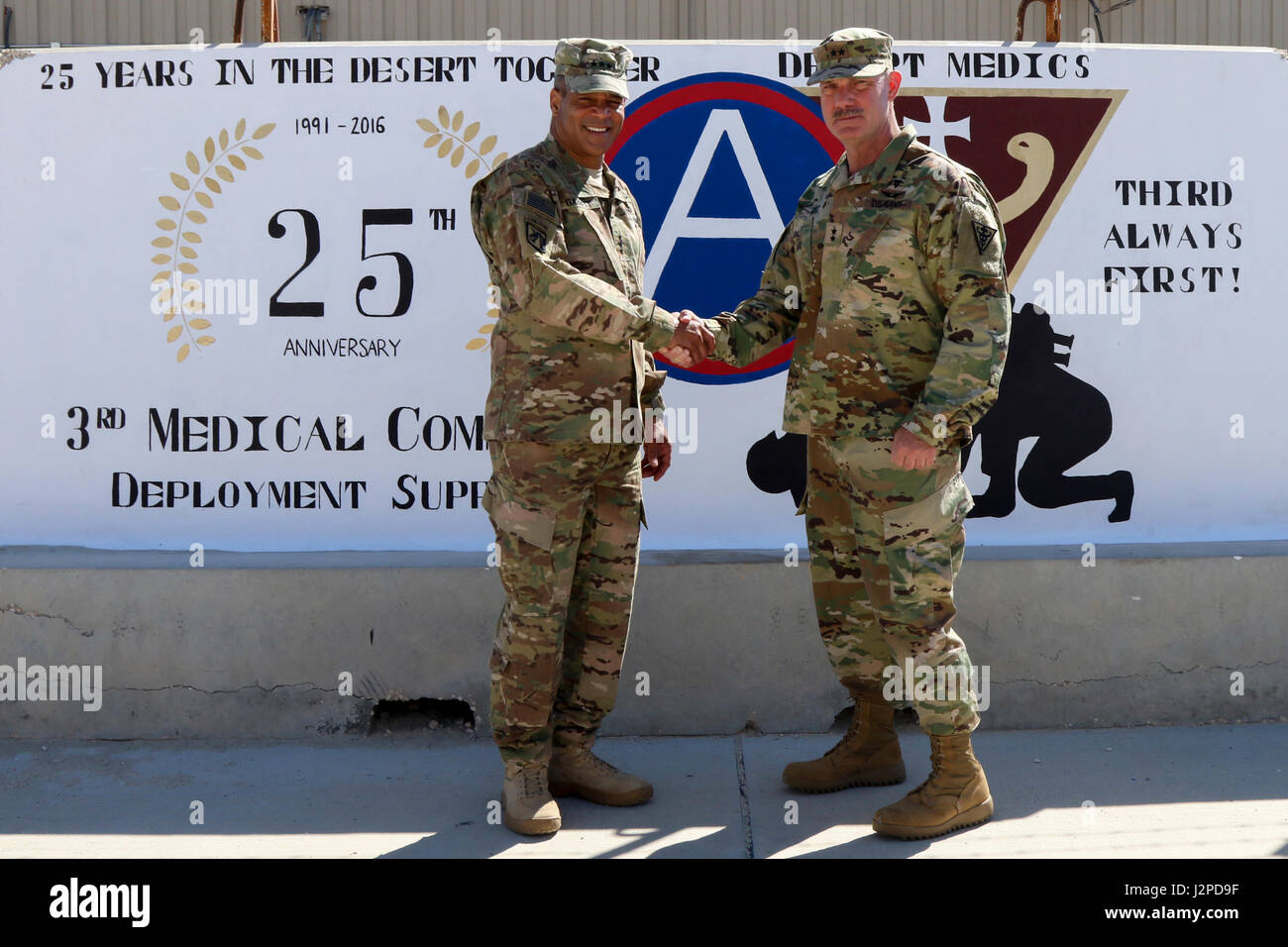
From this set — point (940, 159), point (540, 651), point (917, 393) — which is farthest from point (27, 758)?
point (940, 159)

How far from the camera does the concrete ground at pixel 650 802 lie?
3283 mm

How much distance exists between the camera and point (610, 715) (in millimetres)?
4266

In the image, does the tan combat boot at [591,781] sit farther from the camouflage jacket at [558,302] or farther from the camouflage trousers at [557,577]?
the camouflage jacket at [558,302]

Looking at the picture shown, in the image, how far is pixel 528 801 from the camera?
3.42 metres

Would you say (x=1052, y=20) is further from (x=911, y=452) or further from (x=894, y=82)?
(x=911, y=452)

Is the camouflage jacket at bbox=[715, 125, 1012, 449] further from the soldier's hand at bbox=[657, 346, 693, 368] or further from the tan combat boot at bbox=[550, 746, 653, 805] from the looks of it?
the tan combat boot at bbox=[550, 746, 653, 805]

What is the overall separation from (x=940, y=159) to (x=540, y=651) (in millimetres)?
1774

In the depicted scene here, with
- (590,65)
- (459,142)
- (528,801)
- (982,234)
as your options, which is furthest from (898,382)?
(459,142)

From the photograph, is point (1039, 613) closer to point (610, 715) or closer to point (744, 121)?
point (610, 715)

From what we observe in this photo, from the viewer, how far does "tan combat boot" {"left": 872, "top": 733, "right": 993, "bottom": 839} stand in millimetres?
3297

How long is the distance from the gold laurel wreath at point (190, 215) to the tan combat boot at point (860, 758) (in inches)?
102

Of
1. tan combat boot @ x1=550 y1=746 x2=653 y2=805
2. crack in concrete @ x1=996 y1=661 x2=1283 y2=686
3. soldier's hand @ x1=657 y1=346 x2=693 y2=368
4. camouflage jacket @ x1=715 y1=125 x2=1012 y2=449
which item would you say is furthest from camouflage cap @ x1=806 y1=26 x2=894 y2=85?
crack in concrete @ x1=996 y1=661 x2=1283 y2=686

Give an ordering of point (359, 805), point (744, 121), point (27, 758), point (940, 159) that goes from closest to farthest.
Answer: point (940, 159), point (359, 805), point (27, 758), point (744, 121)

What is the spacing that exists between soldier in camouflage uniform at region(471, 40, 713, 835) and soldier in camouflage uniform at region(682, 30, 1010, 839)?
0.46 meters
